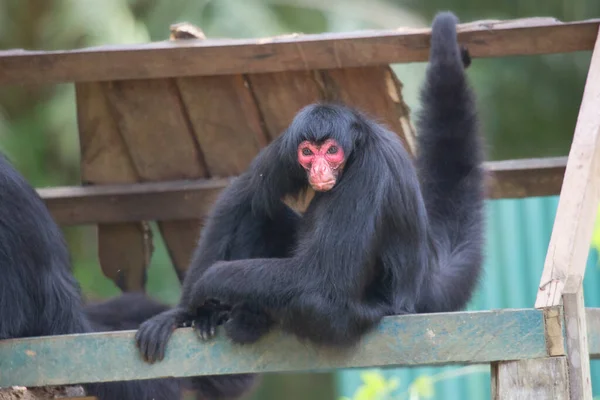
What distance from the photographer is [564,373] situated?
5.08m

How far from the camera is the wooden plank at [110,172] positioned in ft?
26.7

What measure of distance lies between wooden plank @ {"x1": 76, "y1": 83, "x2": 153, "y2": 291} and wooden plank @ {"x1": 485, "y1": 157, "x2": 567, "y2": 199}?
116 inches

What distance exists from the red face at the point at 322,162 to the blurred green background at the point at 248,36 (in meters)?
8.17

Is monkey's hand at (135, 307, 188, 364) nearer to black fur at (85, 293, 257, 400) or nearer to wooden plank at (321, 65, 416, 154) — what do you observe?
black fur at (85, 293, 257, 400)

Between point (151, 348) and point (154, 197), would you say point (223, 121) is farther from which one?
point (151, 348)

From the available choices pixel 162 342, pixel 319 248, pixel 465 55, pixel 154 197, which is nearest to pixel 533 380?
pixel 319 248

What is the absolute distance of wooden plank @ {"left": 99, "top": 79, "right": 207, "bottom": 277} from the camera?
7.98 m

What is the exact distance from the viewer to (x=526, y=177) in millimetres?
8109

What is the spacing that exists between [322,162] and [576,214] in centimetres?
140

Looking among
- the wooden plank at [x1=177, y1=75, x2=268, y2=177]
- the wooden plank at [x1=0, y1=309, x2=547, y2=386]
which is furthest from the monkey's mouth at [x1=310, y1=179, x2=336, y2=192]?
the wooden plank at [x1=177, y1=75, x2=268, y2=177]

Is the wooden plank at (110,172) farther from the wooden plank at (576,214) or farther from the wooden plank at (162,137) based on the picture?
the wooden plank at (576,214)

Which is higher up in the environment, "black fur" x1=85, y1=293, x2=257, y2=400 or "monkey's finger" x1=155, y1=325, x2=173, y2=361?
"black fur" x1=85, y1=293, x2=257, y2=400

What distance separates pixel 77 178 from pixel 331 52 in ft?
33.3

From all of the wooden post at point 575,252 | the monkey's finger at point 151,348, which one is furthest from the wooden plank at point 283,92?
the monkey's finger at point 151,348
